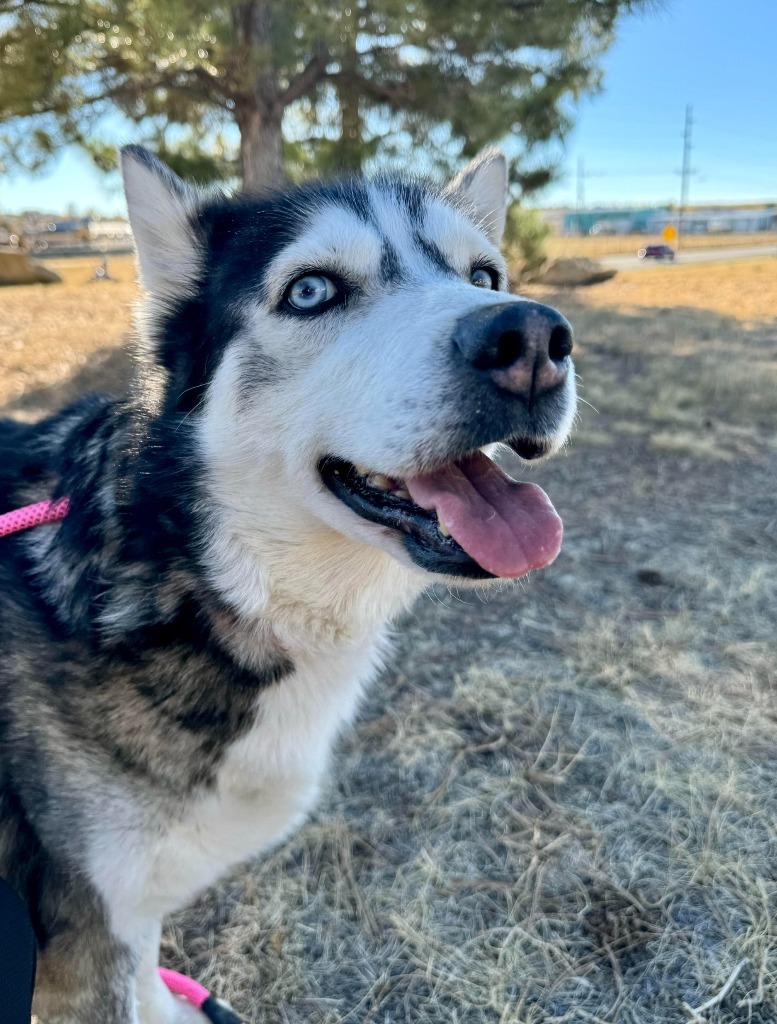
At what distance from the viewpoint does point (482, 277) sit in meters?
2.29

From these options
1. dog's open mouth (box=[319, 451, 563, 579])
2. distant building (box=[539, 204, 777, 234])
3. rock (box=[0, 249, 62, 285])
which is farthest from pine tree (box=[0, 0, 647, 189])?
distant building (box=[539, 204, 777, 234])

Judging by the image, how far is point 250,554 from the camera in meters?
1.85

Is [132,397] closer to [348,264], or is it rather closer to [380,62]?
[348,264]

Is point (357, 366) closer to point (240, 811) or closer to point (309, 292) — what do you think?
point (309, 292)

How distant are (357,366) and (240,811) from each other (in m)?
1.22

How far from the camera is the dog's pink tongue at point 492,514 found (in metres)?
1.62

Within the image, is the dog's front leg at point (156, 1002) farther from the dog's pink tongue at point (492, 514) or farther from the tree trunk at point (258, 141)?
the tree trunk at point (258, 141)

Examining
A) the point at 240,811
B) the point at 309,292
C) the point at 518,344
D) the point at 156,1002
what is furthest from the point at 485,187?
the point at 156,1002

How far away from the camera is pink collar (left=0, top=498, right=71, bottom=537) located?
1986 mm

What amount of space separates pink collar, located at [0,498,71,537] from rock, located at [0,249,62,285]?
21.4 metres

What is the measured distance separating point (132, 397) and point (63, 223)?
251 feet

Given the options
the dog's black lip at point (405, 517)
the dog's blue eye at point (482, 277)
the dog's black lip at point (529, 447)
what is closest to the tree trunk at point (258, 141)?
the dog's blue eye at point (482, 277)

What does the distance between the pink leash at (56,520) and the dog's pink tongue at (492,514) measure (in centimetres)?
105

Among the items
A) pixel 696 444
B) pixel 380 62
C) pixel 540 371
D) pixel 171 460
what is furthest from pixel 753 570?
Answer: pixel 380 62
